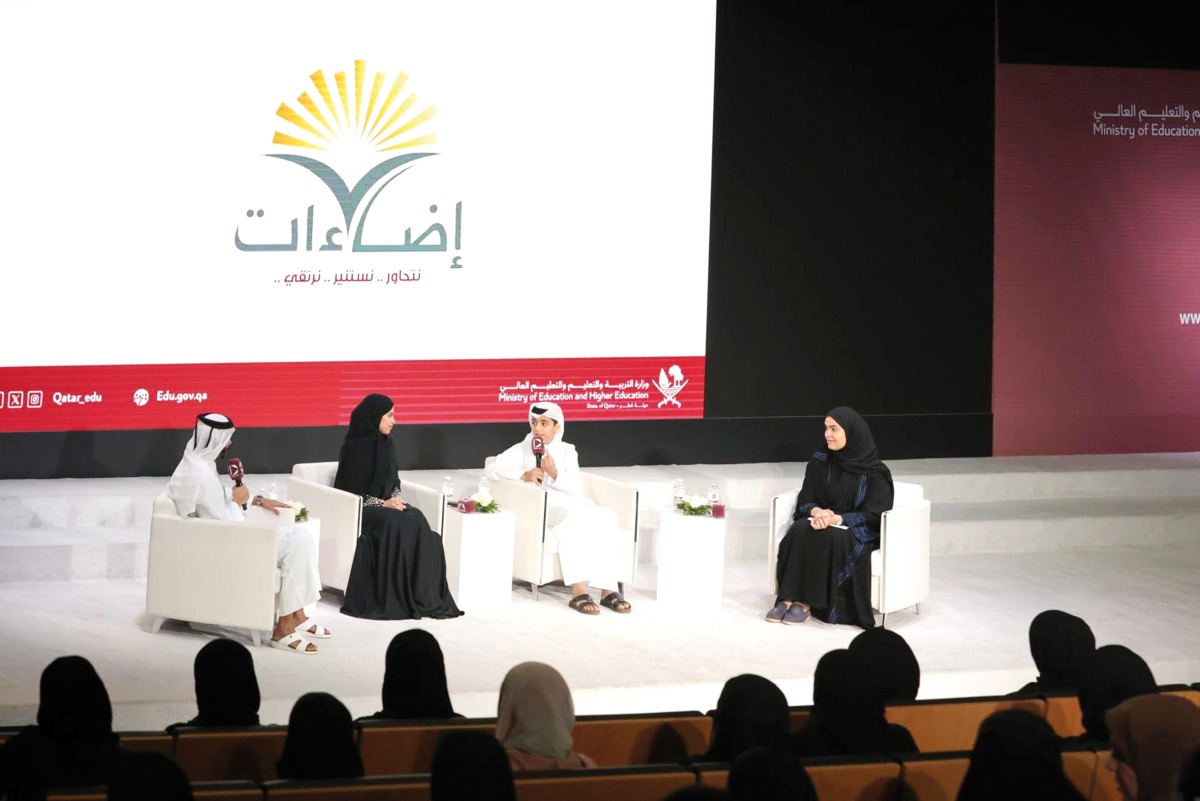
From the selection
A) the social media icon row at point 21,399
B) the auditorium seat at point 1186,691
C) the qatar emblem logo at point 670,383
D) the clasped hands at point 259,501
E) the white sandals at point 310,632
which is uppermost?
the qatar emblem logo at point 670,383

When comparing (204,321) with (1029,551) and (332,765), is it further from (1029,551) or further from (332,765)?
(332,765)

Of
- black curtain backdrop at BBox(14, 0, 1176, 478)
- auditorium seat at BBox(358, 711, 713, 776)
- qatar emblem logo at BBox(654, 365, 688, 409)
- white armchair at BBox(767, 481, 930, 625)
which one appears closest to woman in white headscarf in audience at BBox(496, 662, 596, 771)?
auditorium seat at BBox(358, 711, 713, 776)

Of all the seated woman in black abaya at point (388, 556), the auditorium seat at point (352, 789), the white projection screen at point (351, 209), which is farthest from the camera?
the white projection screen at point (351, 209)

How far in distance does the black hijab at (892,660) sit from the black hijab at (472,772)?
71.7 inches

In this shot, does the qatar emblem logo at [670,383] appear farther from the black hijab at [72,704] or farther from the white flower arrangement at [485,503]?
the black hijab at [72,704]

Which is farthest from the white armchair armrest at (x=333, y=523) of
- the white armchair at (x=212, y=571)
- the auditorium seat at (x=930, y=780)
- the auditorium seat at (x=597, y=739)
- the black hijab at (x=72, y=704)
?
the auditorium seat at (x=930, y=780)

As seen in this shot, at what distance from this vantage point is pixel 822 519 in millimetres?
7750

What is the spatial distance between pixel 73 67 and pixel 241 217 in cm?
112

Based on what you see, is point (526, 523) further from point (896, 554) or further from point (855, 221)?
point (855, 221)

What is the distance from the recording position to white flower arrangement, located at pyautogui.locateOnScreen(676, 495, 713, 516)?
8.05 meters

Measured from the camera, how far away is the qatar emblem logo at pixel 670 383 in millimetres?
9938

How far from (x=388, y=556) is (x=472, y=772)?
170 inches

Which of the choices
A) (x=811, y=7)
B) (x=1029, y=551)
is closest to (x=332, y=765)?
(x=1029, y=551)

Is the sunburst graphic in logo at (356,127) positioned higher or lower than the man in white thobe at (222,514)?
higher
